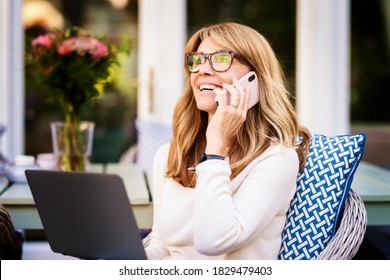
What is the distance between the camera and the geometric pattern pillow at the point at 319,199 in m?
1.84

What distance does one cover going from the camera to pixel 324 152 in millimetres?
1918

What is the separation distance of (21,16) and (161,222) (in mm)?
2570

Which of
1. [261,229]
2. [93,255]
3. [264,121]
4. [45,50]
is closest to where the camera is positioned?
[93,255]

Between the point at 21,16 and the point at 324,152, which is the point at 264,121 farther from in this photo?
the point at 21,16

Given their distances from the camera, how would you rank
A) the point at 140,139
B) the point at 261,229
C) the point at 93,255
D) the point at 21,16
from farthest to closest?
the point at 21,16 → the point at 140,139 → the point at 261,229 → the point at 93,255

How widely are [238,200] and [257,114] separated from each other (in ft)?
1.16

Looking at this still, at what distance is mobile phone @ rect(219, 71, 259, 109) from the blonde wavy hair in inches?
0.7

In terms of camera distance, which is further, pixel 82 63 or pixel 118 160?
pixel 118 160

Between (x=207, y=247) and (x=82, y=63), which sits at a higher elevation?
(x=82, y=63)

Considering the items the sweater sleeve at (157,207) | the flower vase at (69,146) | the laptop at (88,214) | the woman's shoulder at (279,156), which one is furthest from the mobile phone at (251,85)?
the flower vase at (69,146)

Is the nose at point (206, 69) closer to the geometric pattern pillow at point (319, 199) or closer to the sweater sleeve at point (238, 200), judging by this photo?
the sweater sleeve at point (238, 200)

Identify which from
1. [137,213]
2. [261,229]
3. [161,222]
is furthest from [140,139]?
[261,229]

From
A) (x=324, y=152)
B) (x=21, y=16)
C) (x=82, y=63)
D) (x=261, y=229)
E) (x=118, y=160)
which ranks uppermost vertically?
(x=21, y=16)

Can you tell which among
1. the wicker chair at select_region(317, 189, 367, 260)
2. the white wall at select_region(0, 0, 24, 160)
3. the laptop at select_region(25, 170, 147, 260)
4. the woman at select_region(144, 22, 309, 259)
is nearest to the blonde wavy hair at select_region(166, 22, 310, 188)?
the woman at select_region(144, 22, 309, 259)
